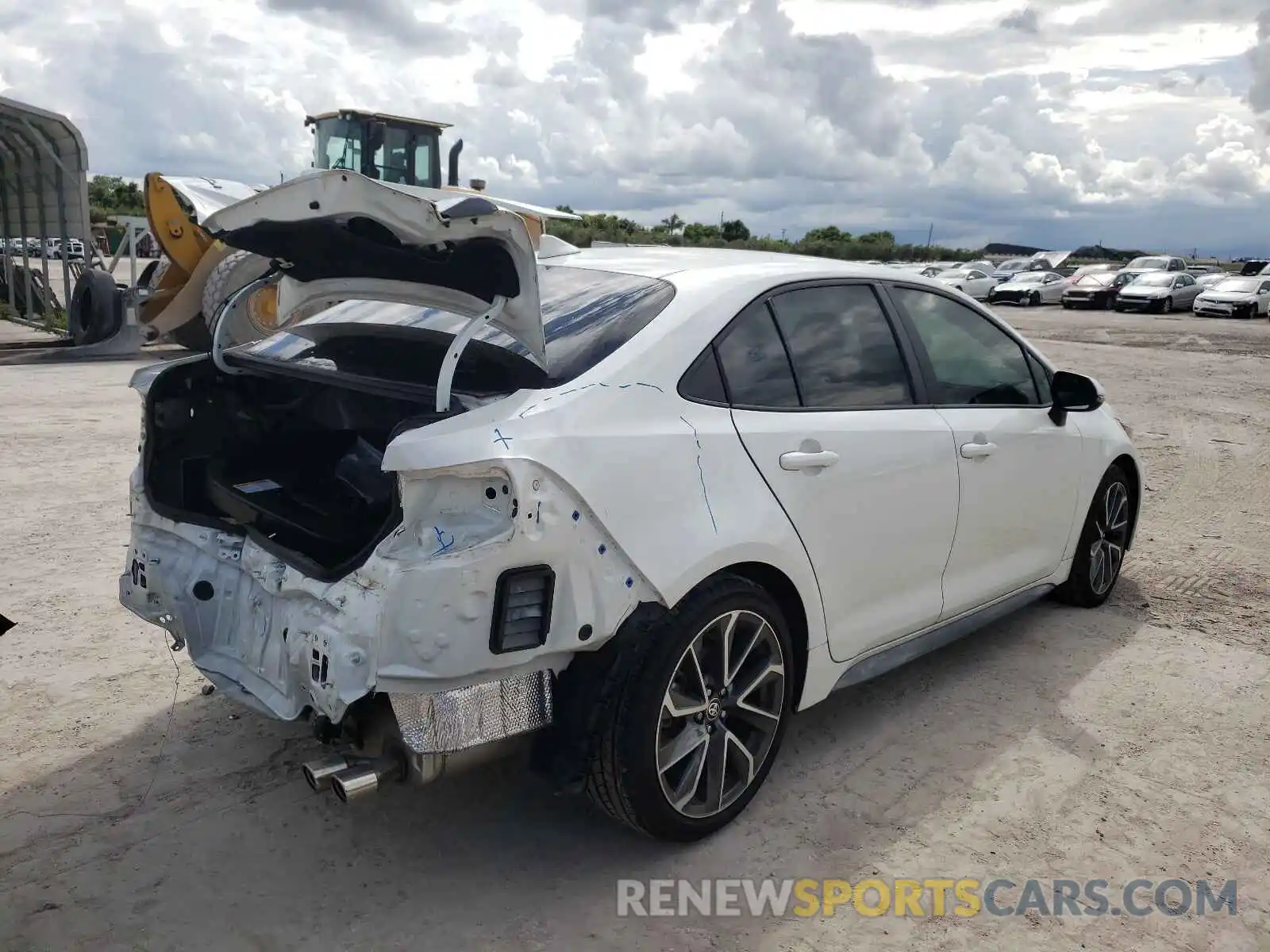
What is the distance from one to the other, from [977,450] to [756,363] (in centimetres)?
115

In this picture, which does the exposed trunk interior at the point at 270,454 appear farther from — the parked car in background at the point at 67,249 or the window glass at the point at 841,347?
the parked car in background at the point at 67,249

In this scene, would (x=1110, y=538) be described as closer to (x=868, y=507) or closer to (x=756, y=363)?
(x=868, y=507)

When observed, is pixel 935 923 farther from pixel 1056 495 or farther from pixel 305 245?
pixel 305 245

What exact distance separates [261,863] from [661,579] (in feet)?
4.65

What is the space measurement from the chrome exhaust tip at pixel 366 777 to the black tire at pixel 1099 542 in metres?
3.45

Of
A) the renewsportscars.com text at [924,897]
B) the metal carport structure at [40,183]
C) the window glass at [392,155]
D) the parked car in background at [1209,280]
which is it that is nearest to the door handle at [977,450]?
the renewsportscars.com text at [924,897]

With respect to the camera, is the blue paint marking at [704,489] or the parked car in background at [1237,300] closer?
the blue paint marking at [704,489]

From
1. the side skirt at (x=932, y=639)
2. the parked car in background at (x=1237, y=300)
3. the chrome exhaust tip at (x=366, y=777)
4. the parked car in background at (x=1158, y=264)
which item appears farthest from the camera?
the parked car in background at (x=1158, y=264)

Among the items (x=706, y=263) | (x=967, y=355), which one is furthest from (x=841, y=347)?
(x=967, y=355)

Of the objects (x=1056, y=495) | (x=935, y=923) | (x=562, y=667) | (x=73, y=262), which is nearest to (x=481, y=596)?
(x=562, y=667)

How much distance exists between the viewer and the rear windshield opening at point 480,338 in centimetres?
293

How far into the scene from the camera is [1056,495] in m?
4.52

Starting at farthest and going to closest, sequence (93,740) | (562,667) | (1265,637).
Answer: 1. (1265,637)
2. (93,740)
3. (562,667)

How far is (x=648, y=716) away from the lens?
2.81 m
